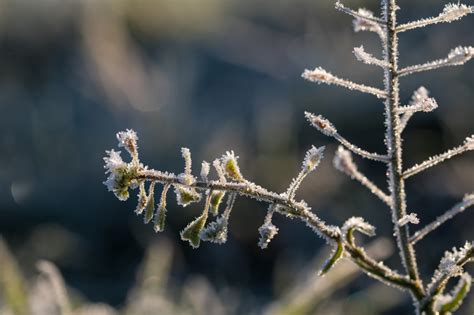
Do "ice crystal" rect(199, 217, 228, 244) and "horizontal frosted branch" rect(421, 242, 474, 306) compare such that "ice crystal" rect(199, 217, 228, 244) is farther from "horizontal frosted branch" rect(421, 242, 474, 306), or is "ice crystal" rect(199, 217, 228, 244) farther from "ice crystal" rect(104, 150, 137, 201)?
"horizontal frosted branch" rect(421, 242, 474, 306)

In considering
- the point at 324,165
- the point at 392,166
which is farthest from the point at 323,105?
the point at 392,166

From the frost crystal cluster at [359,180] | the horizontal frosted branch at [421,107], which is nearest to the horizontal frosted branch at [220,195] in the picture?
the frost crystal cluster at [359,180]

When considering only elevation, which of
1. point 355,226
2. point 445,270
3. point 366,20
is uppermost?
point 366,20

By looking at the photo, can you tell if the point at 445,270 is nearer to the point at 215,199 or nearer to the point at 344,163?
the point at 344,163

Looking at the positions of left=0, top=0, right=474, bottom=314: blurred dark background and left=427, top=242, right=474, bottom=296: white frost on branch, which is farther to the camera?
left=0, top=0, right=474, bottom=314: blurred dark background

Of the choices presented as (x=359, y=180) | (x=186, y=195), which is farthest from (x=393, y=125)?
(x=186, y=195)

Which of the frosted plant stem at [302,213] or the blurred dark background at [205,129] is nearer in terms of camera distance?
the frosted plant stem at [302,213]

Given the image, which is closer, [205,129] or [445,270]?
[445,270]

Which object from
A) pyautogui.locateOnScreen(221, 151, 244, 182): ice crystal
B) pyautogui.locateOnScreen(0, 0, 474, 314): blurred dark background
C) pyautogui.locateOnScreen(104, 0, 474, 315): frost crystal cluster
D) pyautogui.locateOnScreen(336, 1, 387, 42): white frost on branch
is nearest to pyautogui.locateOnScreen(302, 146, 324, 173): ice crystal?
pyautogui.locateOnScreen(104, 0, 474, 315): frost crystal cluster

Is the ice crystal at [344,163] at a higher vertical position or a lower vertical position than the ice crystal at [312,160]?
lower

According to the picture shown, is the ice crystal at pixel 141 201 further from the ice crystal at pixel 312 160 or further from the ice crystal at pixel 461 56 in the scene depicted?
the ice crystal at pixel 461 56
